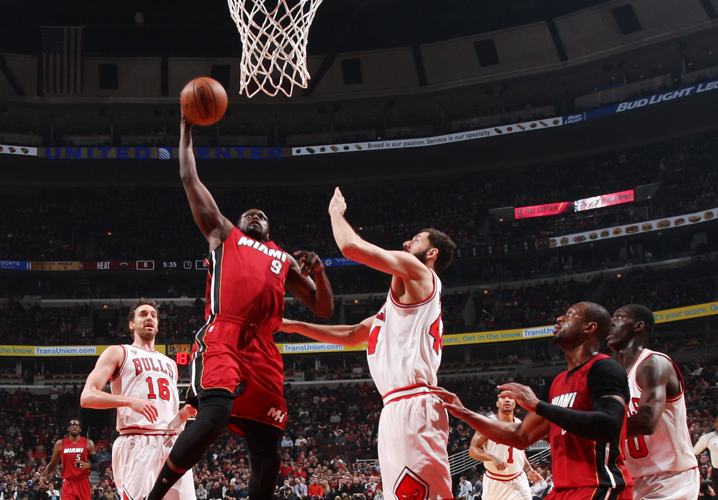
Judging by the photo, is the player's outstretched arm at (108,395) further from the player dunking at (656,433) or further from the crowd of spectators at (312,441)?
the crowd of spectators at (312,441)

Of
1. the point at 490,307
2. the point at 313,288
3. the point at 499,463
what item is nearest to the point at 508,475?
the point at 499,463

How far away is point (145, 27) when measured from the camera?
32.1 metres

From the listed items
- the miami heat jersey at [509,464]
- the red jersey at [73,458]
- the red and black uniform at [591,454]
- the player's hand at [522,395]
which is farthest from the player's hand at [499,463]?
the red jersey at [73,458]

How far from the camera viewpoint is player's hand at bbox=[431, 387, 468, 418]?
13.6 ft

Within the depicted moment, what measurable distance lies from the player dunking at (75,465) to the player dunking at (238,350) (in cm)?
652

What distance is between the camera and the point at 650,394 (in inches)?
176

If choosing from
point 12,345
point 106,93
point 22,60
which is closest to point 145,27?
point 106,93

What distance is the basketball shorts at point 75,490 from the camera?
9945mm

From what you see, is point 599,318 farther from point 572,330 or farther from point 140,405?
point 140,405

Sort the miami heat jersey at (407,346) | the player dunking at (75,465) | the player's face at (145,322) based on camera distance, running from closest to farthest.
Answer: the miami heat jersey at (407,346)
the player's face at (145,322)
the player dunking at (75,465)

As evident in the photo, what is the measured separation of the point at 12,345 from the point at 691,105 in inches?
1282

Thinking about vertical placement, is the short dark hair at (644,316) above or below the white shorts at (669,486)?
above

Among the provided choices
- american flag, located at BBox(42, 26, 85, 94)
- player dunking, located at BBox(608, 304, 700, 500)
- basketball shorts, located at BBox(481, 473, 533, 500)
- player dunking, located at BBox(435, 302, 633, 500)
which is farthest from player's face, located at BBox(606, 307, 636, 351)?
american flag, located at BBox(42, 26, 85, 94)

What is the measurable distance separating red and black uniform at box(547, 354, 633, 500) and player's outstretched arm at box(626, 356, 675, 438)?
10.8 inches
